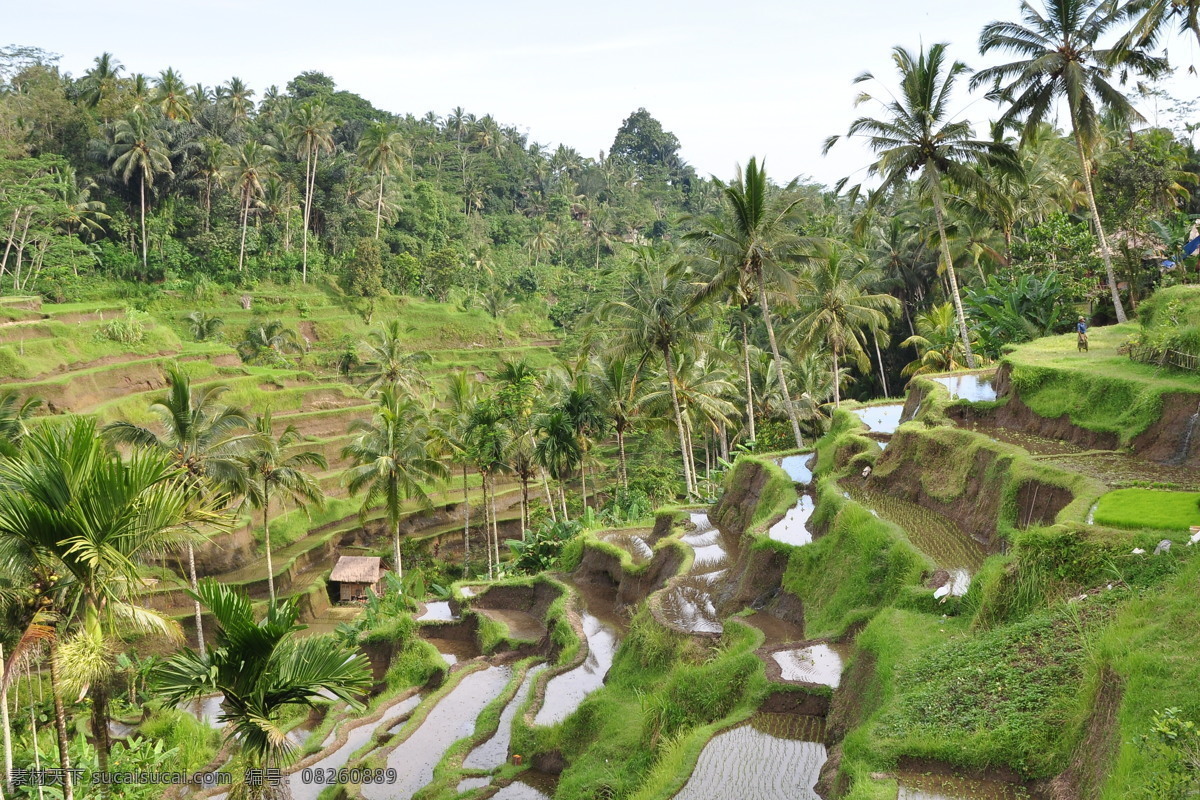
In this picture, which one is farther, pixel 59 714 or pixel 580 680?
pixel 580 680

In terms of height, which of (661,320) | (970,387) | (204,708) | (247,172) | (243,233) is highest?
(247,172)

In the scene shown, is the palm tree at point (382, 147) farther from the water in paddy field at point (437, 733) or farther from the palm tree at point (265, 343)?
the water in paddy field at point (437, 733)

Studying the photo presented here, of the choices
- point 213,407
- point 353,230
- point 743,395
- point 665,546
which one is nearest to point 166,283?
point 353,230

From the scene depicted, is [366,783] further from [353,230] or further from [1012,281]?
[353,230]

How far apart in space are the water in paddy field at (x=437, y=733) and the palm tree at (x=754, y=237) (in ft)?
45.1

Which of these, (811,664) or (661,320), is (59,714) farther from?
(661,320)

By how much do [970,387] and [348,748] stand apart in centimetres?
1843

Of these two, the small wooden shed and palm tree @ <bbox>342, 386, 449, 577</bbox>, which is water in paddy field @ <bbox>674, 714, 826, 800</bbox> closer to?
palm tree @ <bbox>342, 386, 449, 577</bbox>

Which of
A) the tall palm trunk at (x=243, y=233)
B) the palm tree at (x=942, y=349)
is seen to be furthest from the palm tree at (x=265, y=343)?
the palm tree at (x=942, y=349)

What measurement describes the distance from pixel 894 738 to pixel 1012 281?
26.6 m

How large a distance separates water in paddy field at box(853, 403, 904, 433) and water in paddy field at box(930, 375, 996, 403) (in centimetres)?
176

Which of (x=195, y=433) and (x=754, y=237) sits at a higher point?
(x=754, y=237)

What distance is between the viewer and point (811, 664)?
1390 cm

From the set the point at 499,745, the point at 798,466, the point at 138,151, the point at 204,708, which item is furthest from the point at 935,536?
the point at 138,151
